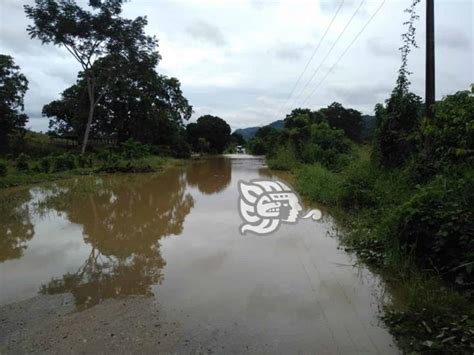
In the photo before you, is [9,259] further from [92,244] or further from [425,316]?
[425,316]

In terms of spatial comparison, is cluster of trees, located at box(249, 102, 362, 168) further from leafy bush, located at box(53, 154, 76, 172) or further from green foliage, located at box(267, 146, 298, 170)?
leafy bush, located at box(53, 154, 76, 172)

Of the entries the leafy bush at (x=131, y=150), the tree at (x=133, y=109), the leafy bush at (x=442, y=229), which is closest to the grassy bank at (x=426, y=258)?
the leafy bush at (x=442, y=229)

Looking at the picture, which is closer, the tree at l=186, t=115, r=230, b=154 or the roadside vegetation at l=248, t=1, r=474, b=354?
the roadside vegetation at l=248, t=1, r=474, b=354

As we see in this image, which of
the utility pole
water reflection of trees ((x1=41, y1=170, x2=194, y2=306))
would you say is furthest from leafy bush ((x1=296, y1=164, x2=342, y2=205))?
water reflection of trees ((x1=41, y1=170, x2=194, y2=306))

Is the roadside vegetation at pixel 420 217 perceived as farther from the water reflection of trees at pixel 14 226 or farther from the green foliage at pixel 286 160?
the green foliage at pixel 286 160

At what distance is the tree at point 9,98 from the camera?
82.0 feet

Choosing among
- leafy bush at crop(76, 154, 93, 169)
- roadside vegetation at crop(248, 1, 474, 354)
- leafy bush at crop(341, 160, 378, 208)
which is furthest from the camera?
leafy bush at crop(76, 154, 93, 169)

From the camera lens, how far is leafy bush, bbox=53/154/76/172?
18453 millimetres

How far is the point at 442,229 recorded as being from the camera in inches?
168

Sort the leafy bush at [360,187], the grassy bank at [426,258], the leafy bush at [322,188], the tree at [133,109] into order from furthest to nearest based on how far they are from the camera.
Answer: the tree at [133,109]
the leafy bush at [322,188]
the leafy bush at [360,187]
the grassy bank at [426,258]

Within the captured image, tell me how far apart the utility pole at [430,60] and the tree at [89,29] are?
1911 centimetres

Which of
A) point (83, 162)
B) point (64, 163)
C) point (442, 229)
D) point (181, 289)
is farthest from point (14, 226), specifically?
point (83, 162)

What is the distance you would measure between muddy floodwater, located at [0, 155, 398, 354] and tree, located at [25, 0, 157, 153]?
16.9 metres

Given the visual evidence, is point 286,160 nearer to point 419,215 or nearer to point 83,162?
point 83,162
